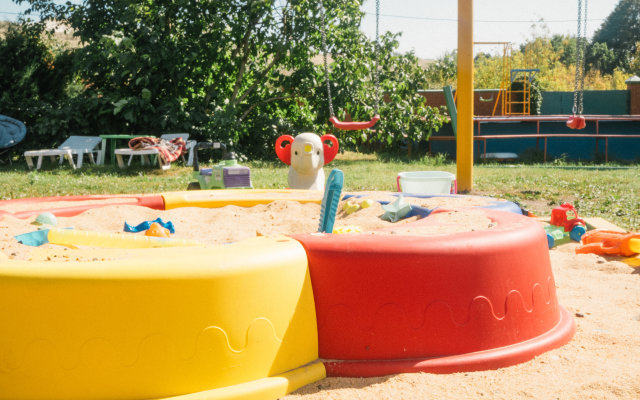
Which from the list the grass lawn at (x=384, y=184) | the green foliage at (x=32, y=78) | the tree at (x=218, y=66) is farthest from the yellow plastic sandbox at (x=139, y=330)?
the green foliage at (x=32, y=78)

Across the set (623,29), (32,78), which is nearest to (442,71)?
(32,78)

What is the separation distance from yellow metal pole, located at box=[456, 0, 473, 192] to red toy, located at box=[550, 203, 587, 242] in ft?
4.99

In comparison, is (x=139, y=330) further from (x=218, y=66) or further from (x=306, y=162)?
(x=218, y=66)

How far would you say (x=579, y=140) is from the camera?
15188 mm

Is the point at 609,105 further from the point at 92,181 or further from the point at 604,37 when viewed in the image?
the point at 604,37

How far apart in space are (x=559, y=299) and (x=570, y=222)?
5.74ft

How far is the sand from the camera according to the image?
187 centimetres

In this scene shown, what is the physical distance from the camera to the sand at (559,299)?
73.5 inches

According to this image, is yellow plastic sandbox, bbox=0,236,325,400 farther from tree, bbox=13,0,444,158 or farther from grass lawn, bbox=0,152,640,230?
tree, bbox=13,0,444,158

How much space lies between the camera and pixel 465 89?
5973 mm

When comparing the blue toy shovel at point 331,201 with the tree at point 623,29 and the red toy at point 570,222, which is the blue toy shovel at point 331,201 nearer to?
the red toy at point 570,222

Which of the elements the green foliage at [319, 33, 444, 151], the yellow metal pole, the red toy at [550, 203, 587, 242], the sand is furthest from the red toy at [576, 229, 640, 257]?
the green foliage at [319, 33, 444, 151]

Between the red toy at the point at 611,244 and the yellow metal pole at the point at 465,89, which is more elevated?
the yellow metal pole at the point at 465,89

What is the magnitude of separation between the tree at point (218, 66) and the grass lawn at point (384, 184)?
1746 millimetres
